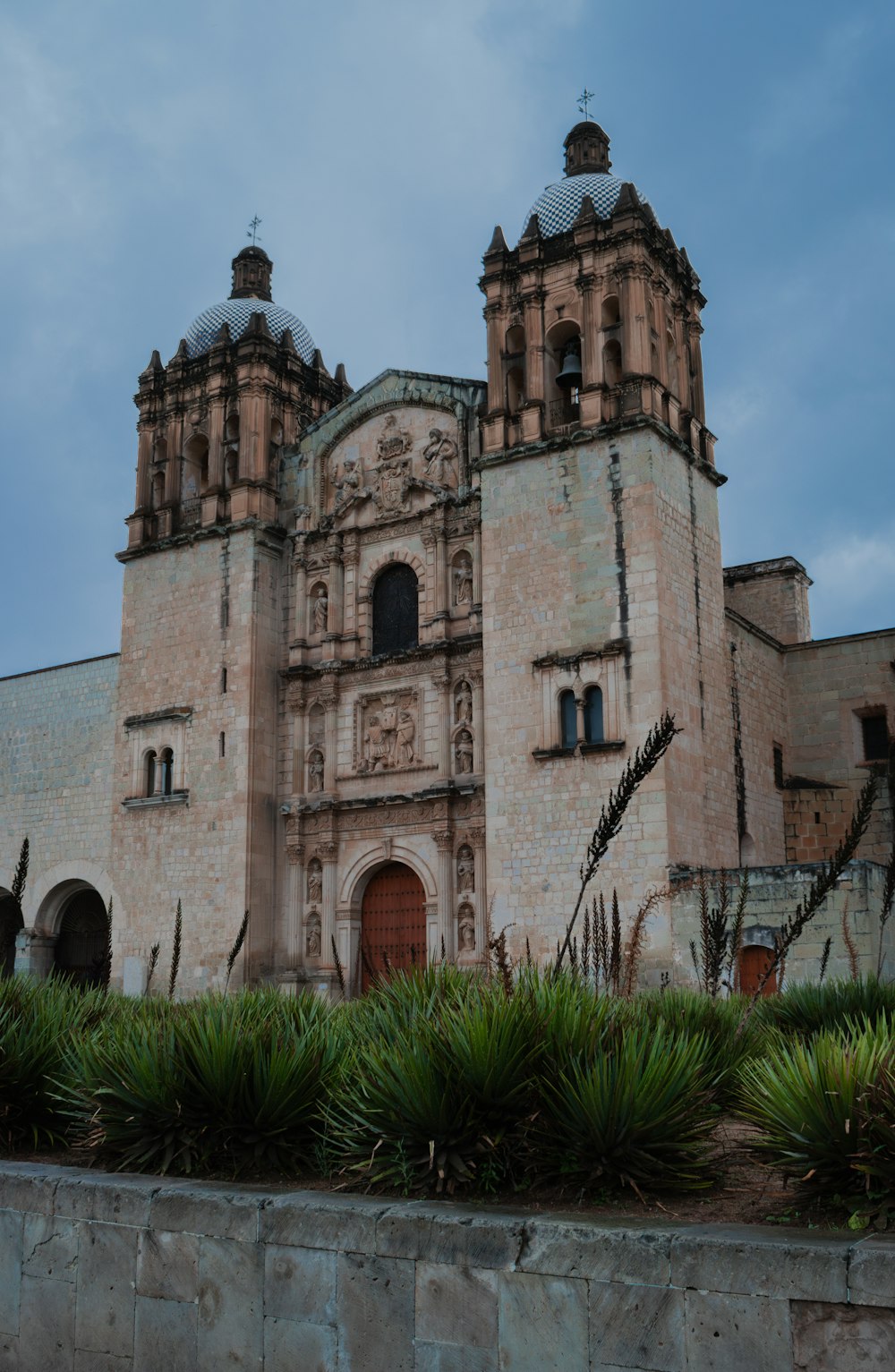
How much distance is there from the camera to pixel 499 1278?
5.36m

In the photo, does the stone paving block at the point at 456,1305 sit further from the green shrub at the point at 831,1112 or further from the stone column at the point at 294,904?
the stone column at the point at 294,904

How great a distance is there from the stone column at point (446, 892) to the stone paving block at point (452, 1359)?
15.3m

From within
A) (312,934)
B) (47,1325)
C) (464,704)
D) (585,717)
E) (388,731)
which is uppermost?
(464,704)

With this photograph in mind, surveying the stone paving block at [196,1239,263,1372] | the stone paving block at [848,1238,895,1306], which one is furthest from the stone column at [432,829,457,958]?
the stone paving block at [848,1238,895,1306]

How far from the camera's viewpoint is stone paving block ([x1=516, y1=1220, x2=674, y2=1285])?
5.02 metres

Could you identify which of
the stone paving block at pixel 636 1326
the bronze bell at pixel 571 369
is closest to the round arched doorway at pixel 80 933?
the bronze bell at pixel 571 369

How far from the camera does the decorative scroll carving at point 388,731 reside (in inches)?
882

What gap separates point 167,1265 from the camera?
634 centimetres

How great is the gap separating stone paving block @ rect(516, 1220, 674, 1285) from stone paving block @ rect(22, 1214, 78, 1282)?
2.72 m

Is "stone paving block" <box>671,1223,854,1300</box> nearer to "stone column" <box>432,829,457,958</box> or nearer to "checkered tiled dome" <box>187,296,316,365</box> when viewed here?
"stone column" <box>432,829,457,958</box>

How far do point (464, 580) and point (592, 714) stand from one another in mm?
4063

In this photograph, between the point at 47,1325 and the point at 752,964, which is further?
the point at 752,964

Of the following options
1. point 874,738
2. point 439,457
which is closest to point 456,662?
point 439,457

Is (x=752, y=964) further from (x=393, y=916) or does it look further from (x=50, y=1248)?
(x=50, y=1248)
